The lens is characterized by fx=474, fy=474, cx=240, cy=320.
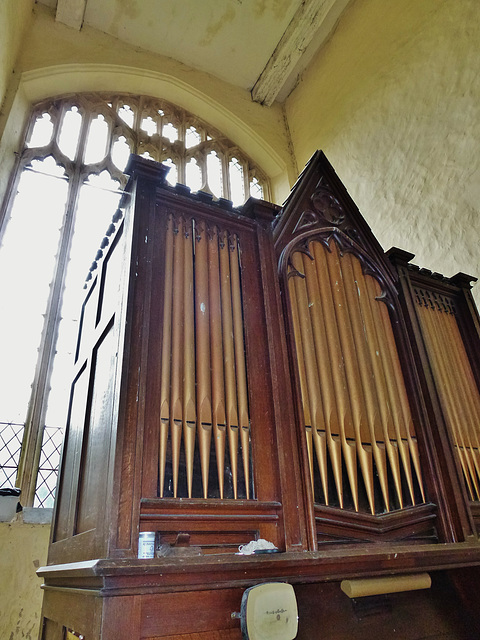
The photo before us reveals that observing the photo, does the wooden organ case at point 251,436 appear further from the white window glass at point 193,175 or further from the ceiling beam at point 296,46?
the ceiling beam at point 296,46

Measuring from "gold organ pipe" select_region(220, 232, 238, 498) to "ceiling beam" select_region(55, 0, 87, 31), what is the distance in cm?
628

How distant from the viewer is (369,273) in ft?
11.3

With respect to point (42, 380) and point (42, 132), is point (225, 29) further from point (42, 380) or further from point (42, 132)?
point (42, 380)

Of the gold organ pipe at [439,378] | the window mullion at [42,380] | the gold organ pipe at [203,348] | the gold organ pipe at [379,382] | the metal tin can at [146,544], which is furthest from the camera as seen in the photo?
the window mullion at [42,380]

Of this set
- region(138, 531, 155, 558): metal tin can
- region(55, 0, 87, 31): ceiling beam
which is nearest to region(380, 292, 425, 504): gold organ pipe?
region(138, 531, 155, 558): metal tin can

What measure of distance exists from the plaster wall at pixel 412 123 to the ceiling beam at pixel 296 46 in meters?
0.31

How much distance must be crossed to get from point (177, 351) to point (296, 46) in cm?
766

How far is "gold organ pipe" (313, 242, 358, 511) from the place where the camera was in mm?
2463

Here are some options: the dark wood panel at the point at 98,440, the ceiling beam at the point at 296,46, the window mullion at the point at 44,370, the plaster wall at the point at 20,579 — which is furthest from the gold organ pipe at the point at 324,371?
the ceiling beam at the point at 296,46

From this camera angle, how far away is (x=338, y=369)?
2.78 meters

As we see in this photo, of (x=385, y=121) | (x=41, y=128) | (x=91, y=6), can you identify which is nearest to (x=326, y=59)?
(x=385, y=121)

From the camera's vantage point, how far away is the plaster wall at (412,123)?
Result: 4914mm

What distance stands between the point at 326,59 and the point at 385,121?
255 cm

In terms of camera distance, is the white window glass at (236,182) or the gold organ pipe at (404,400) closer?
the gold organ pipe at (404,400)
